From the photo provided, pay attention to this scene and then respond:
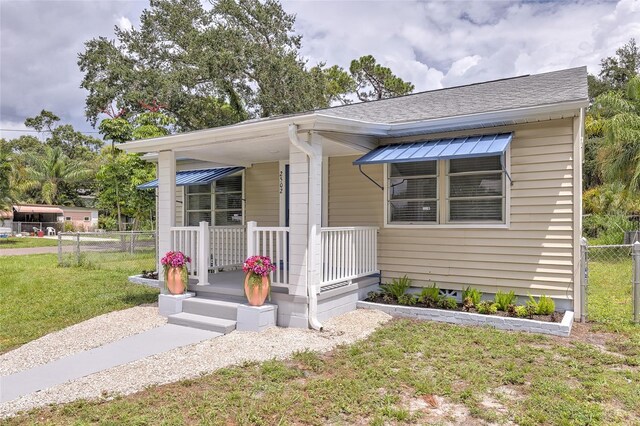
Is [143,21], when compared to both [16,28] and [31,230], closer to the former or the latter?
[16,28]

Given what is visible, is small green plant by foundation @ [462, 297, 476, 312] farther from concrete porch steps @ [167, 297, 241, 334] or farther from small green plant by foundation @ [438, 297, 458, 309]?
concrete porch steps @ [167, 297, 241, 334]

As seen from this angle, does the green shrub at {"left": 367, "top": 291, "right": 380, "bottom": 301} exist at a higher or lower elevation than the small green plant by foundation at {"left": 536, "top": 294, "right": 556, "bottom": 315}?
lower

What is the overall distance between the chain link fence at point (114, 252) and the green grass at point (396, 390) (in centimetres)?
902

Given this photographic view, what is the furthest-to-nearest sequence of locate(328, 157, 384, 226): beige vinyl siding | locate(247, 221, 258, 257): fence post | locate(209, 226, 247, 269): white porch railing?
locate(209, 226, 247, 269): white porch railing < locate(328, 157, 384, 226): beige vinyl siding < locate(247, 221, 258, 257): fence post

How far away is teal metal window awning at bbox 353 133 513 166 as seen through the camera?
5.54 metres

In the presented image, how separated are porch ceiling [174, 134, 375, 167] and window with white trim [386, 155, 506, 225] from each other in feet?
2.86

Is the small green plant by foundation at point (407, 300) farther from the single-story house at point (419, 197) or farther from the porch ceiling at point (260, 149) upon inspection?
the porch ceiling at point (260, 149)

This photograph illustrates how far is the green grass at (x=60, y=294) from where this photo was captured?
19.3ft

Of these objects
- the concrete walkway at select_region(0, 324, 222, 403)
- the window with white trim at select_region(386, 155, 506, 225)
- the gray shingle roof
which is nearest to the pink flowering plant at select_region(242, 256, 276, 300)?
the concrete walkway at select_region(0, 324, 222, 403)

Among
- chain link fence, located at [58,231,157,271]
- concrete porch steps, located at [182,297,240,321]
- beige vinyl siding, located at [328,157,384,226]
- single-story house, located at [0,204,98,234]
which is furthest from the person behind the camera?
single-story house, located at [0,204,98,234]

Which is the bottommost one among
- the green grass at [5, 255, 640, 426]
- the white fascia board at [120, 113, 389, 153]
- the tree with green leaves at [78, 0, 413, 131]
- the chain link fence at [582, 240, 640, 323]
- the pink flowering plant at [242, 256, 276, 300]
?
the green grass at [5, 255, 640, 426]

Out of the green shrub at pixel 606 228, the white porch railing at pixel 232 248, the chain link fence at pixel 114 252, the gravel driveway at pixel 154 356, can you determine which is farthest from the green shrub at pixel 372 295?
the green shrub at pixel 606 228

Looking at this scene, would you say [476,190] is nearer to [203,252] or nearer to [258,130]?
[258,130]

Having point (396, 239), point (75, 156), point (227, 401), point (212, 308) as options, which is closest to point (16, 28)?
point (212, 308)
